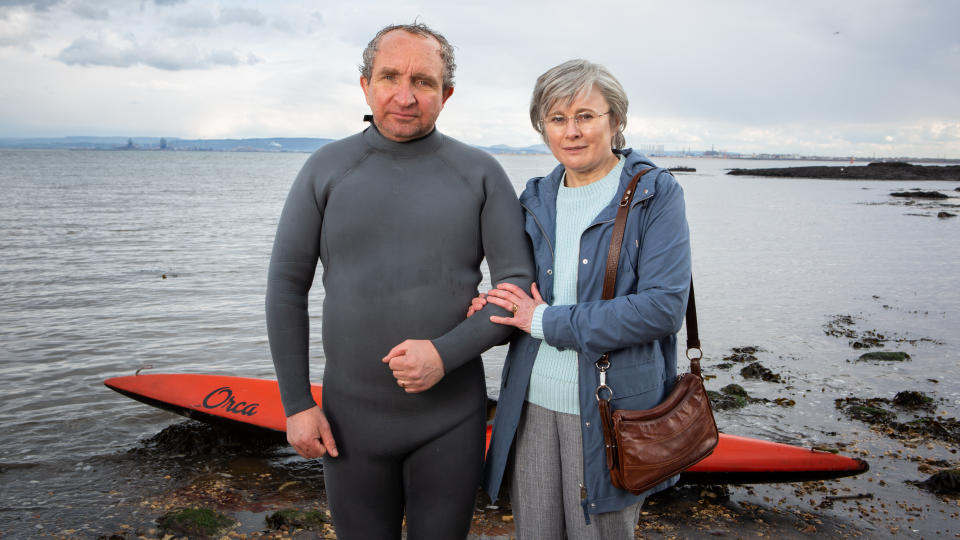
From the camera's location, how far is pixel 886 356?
8.18 metres

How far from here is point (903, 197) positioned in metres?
37.8

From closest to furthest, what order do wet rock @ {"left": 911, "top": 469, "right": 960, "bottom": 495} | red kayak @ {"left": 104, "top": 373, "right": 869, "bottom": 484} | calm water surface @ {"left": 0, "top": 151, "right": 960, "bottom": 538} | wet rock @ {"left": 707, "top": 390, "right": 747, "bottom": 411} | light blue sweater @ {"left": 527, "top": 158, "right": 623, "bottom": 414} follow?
light blue sweater @ {"left": 527, "top": 158, "right": 623, "bottom": 414} → red kayak @ {"left": 104, "top": 373, "right": 869, "bottom": 484} → wet rock @ {"left": 911, "top": 469, "right": 960, "bottom": 495} → calm water surface @ {"left": 0, "top": 151, "right": 960, "bottom": 538} → wet rock @ {"left": 707, "top": 390, "right": 747, "bottom": 411}

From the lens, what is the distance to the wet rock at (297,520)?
4.42 m

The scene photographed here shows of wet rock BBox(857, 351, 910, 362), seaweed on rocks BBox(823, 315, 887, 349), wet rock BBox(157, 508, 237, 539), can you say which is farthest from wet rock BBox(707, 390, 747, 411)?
wet rock BBox(157, 508, 237, 539)

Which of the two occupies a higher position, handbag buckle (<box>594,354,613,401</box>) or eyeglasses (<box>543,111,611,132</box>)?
eyeglasses (<box>543,111,611,132</box>)

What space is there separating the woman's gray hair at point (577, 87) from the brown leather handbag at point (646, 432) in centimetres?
27

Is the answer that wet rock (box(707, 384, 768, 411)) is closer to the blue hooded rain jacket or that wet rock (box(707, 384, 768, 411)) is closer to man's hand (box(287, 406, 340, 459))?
the blue hooded rain jacket

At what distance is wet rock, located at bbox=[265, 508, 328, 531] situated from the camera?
4418 mm

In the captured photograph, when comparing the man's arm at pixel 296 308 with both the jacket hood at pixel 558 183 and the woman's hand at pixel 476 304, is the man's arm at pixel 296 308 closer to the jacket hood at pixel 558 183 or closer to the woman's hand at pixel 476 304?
the woman's hand at pixel 476 304

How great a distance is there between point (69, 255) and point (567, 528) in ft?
55.9

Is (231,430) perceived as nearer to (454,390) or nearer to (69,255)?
(454,390)

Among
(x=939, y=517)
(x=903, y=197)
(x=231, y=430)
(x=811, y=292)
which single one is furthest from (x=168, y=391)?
(x=903, y=197)

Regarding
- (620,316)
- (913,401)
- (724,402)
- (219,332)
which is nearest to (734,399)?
(724,402)

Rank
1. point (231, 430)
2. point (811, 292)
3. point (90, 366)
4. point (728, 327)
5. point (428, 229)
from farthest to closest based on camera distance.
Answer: point (811, 292) → point (728, 327) → point (90, 366) → point (231, 430) → point (428, 229)
